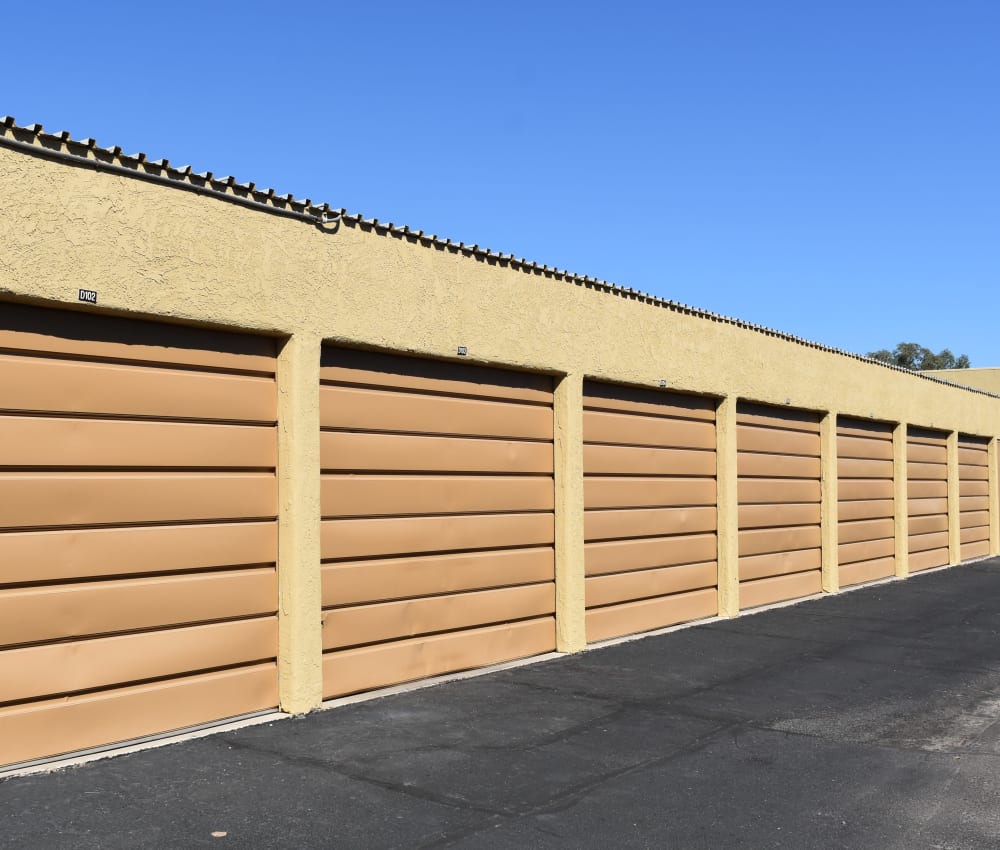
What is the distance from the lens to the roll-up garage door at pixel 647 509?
11930mm

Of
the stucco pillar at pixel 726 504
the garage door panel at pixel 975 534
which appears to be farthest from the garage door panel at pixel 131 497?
the garage door panel at pixel 975 534

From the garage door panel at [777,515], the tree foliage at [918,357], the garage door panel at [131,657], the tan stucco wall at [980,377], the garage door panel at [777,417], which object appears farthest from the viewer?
the tree foliage at [918,357]

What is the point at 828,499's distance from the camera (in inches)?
672

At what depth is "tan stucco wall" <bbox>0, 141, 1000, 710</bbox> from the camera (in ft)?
22.7

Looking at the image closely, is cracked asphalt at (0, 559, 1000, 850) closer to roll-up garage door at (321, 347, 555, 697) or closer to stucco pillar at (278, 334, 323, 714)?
stucco pillar at (278, 334, 323, 714)

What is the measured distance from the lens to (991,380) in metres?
34.7

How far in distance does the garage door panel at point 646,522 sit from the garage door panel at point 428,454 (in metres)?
1.06

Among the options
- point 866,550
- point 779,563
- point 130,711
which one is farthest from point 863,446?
point 130,711

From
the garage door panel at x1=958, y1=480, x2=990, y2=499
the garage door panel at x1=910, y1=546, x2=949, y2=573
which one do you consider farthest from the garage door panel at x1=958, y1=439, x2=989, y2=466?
the garage door panel at x1=910, y1=546, x2=949, y2=573

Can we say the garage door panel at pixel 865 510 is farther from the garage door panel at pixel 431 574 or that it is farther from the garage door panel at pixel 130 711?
the garage door panel at pixel 130 711

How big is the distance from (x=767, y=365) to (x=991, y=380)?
22.9 meters

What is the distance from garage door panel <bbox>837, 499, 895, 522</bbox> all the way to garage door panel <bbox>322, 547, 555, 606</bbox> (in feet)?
28.0

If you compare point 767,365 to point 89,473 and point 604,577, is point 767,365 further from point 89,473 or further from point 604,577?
point 89,473

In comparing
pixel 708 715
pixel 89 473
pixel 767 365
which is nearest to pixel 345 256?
pixel 89 473
